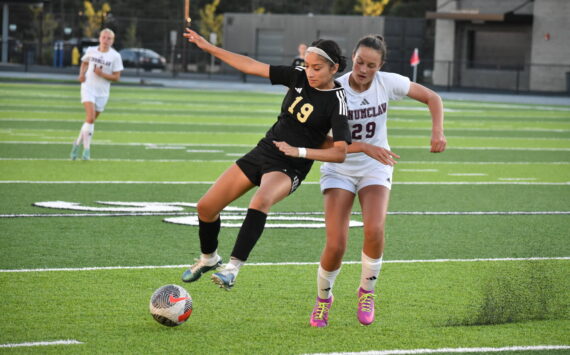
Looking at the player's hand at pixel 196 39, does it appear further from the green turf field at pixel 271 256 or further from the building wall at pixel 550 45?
the building wall at pixel 550 45

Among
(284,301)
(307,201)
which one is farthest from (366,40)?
(307,201)

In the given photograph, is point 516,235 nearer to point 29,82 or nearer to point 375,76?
point 375,76

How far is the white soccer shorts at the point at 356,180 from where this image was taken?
6809 mm

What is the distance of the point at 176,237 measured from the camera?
9.84 metres

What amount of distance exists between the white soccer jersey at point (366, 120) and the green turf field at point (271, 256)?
3.29 ft

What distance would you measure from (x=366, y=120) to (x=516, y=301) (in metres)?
1.60

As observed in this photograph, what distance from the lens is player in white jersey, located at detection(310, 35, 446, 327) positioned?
6.65 m

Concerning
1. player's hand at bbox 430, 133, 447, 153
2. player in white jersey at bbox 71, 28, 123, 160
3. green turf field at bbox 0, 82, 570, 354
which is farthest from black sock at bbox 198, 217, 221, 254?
player in white jersey at bbox 71, 28, 123, 160

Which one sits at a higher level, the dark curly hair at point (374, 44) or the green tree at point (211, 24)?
the green tree at point (211, 24)

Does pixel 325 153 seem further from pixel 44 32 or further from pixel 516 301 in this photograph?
pixel 44 32

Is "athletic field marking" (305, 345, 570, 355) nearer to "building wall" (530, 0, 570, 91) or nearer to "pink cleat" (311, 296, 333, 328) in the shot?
A: "pink cleat" (311, 296, 333, 328)

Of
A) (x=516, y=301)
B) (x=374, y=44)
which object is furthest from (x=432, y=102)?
(x=516, y=301)

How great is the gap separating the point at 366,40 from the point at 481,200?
268 inches

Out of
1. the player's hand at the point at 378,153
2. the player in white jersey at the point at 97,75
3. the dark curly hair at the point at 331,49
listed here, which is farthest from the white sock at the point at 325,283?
the player in white jersey at the point at 97,75
